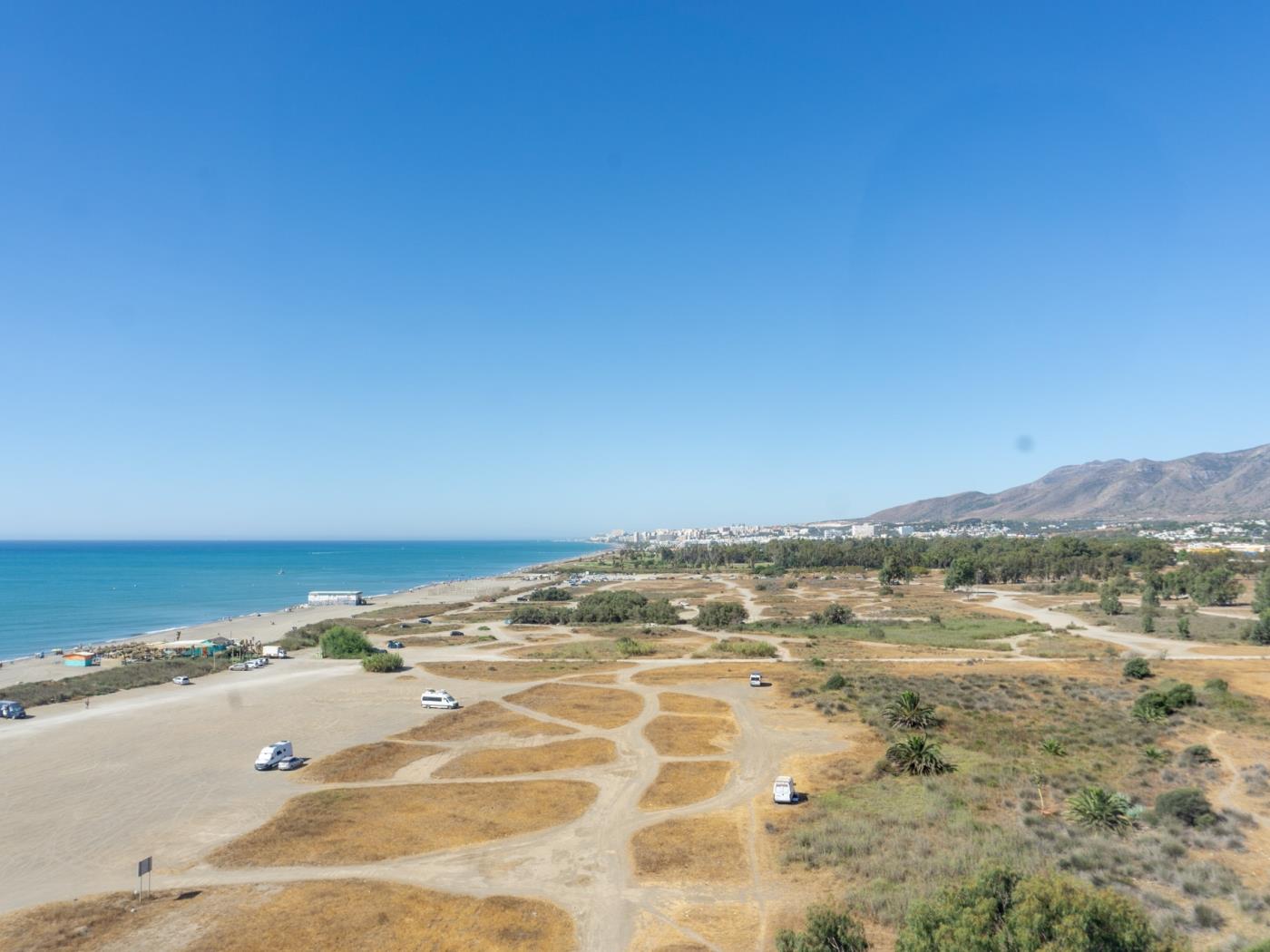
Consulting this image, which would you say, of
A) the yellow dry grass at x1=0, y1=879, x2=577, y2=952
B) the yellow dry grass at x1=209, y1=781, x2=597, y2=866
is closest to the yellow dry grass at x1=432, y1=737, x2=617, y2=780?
the yellow dry grass at x1=209, y1=781, x2=597, y2=866

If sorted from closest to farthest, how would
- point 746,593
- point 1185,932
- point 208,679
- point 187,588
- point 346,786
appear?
point 1185,932 < point 346,786 < point 208,679 < point 746,593 < point 187,588

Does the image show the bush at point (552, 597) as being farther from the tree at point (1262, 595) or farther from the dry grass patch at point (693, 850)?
the tree at point (1262, 595)

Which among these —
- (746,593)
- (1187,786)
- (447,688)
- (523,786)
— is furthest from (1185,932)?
(746,593)

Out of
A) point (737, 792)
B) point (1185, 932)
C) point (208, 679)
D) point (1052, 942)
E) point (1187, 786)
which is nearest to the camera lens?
point (1052, 942)

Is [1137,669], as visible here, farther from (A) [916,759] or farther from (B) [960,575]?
(B) [960,575]

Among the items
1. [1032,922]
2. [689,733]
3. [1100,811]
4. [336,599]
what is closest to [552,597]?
[336,599]

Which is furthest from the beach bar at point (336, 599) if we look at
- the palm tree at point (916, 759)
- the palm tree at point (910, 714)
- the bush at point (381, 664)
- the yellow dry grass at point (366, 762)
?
the palm tree at point (916, 759)

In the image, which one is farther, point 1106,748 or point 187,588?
point 187,588

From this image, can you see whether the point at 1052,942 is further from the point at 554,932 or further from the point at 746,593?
the point at 746,593

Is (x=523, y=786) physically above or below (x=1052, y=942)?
below
